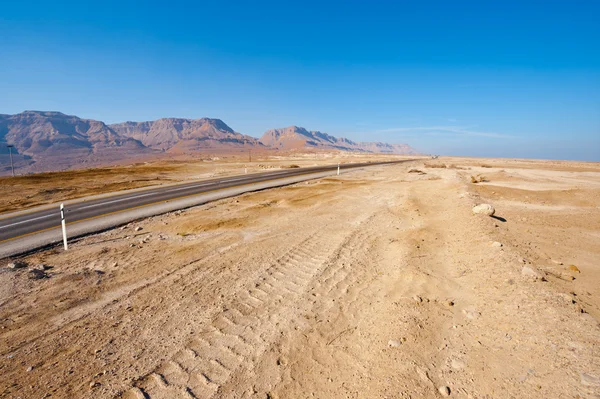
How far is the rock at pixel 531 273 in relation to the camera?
214 inches

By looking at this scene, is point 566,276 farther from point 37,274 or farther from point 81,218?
point 81,218

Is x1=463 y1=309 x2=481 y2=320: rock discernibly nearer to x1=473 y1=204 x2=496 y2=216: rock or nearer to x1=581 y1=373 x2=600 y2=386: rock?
x1=581 y1=373 x2=600 y2=386: rock

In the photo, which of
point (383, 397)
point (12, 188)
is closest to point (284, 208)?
→ point (383, 397)

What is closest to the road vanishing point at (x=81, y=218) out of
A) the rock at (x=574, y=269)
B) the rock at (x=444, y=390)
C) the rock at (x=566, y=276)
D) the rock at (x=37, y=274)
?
the rock at (x=37, y=274)

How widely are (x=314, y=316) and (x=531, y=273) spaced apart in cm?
431

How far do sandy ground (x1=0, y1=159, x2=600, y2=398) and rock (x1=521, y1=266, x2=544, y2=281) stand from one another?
0.12 ft

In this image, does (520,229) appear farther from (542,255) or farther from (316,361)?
(316,361)

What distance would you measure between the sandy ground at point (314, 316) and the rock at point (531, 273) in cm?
4

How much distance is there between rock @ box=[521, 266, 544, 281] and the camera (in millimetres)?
5434

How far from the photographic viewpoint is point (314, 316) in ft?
16.5

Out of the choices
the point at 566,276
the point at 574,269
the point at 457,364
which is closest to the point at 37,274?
the point at 457,364

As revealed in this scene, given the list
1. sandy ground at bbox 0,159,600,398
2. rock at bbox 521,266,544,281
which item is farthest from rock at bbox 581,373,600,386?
rock at bbox 521,266,544,281

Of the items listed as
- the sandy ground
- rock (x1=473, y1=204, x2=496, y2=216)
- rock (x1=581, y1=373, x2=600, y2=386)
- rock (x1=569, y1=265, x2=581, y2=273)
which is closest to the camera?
rock (x1=581, y1=373, x2=600, y2=386)

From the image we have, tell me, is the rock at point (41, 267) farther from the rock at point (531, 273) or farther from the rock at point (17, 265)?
the rock at point (531, 273)
